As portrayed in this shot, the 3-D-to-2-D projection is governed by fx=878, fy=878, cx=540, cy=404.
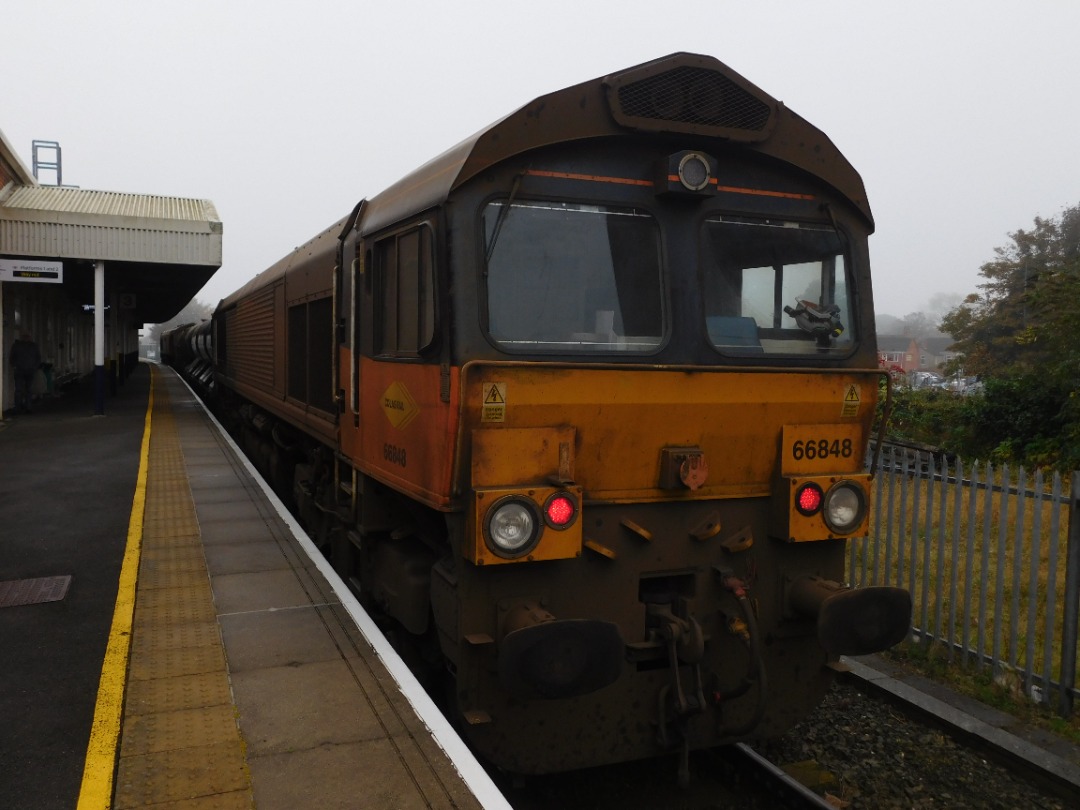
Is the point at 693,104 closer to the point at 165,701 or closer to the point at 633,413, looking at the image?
the point at 633,413

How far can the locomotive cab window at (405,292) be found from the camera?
411cm

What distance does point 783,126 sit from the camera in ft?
14.5

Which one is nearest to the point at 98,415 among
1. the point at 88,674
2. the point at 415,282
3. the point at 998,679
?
the point at 88,674

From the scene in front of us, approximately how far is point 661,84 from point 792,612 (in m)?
2.67

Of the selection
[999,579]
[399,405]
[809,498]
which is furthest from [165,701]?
[999,579]

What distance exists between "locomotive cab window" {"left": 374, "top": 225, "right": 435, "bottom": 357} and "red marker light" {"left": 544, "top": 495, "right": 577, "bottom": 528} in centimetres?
92

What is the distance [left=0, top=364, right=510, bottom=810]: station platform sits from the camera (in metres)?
3.49

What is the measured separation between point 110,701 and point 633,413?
2881mm

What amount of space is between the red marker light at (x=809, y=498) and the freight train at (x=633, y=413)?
0.05ft

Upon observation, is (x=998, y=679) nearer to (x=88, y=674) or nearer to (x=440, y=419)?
(x=440, y=419)

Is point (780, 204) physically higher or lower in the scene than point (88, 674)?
higher

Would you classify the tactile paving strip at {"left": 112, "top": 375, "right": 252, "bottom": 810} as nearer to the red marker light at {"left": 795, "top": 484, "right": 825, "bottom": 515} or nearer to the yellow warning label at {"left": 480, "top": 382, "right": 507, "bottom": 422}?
the yellow warning label at {"left": 480, "top": 382, "right": 507, "bottom": 422}

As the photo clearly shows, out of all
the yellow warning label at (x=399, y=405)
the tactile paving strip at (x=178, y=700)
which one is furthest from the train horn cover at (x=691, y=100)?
the tactile paving strip at (x=178, y=700)

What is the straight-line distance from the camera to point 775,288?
452cm
